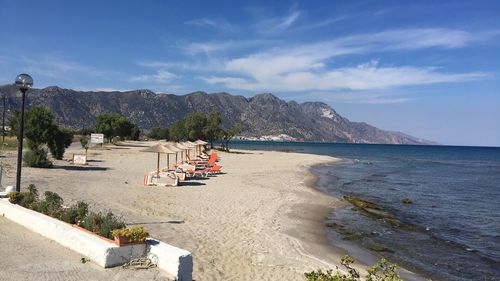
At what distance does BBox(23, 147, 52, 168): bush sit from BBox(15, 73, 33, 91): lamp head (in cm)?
1385

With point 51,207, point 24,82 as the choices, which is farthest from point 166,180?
point 51,207

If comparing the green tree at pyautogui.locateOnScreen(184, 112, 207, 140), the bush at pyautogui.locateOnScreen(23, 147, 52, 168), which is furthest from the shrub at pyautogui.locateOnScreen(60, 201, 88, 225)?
the green tree at pyautogui.locateOnScreen(184, 112, 207, 140)

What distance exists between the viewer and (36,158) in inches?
911

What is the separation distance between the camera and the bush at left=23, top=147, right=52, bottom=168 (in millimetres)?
23016

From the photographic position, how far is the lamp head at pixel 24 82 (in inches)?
421

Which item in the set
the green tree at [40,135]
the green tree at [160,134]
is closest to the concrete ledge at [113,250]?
the green tree at [40,135]

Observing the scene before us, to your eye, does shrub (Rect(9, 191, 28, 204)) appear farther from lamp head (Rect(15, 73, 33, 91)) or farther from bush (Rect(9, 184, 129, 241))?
lamp head (Rect(15, 73, 33, 91))

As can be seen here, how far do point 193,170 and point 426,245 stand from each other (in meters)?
14.7

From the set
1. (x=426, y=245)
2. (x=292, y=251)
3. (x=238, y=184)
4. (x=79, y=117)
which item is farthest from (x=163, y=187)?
(x=79, y=117)

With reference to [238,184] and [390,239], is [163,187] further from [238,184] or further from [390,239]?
[390,239]

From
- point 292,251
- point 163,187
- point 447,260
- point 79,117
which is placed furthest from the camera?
point 79,117

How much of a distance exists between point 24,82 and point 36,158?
14.0 metres

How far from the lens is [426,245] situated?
13.9 meters

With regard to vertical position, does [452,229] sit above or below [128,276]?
below
